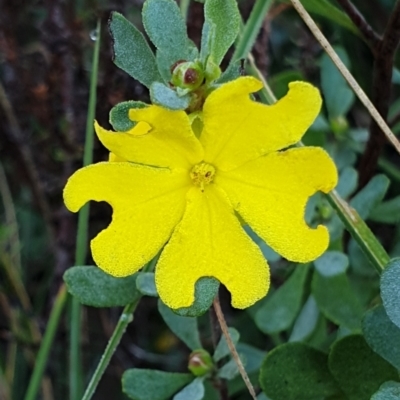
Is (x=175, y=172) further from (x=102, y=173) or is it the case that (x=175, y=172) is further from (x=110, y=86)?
(x=110, y=86)

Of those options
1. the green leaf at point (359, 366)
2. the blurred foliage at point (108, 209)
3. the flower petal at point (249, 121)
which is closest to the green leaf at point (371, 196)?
the blurred foliage at point (108, 209)

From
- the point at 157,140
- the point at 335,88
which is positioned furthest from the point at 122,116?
the point at 335,88

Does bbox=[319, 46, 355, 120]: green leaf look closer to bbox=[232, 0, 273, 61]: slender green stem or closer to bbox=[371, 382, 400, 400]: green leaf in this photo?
bbox=[232, 0, 273, 61]: slender green stem

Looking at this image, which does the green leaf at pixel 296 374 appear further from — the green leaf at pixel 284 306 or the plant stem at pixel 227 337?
the green leaf at pixel 284 306

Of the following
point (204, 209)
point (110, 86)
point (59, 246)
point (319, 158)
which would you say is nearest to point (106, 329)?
point (59, 246)

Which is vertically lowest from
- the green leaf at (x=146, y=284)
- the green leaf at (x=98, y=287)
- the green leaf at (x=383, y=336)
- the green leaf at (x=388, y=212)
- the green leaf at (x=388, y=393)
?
the green leaf at (x=388, y=393)
